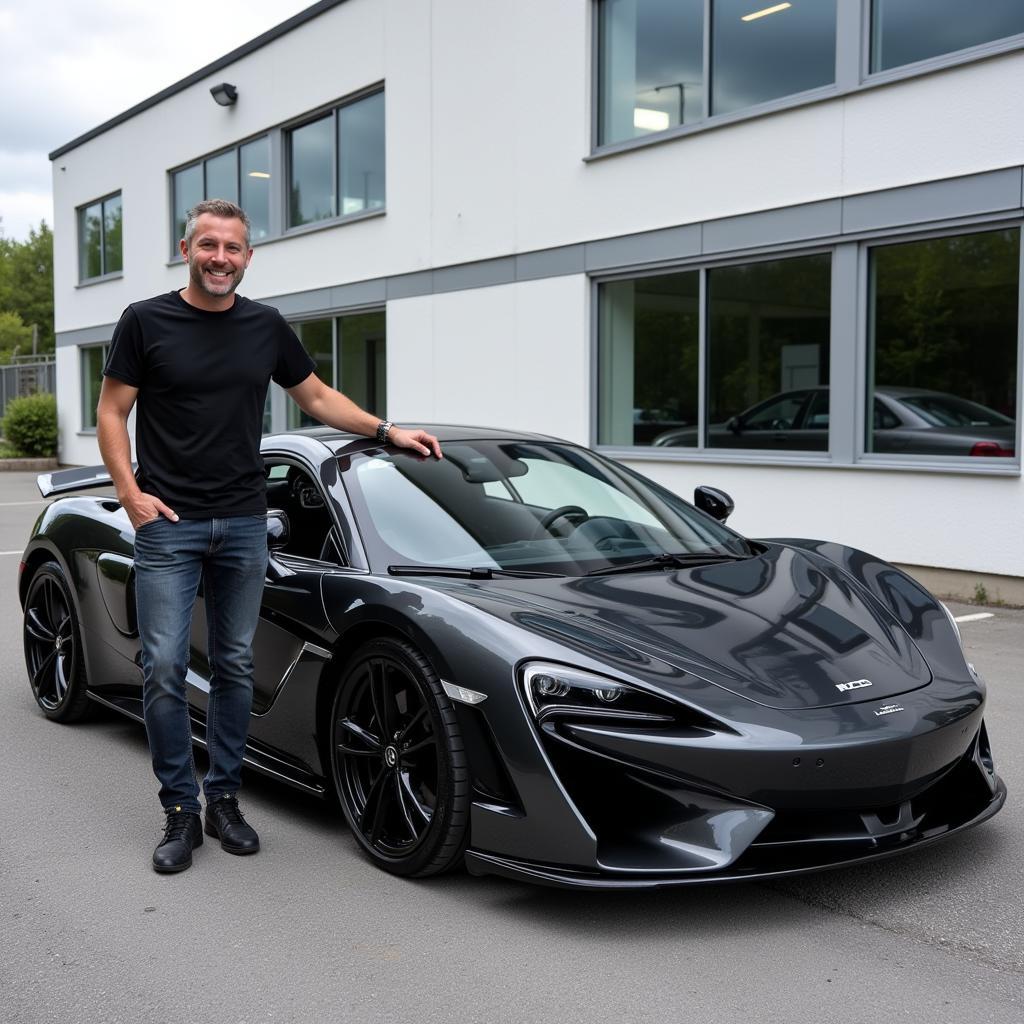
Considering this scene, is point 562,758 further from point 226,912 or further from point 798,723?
point 226,912

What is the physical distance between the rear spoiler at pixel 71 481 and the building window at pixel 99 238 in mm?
19742

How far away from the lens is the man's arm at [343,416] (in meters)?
4.24

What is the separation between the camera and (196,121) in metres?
20.6

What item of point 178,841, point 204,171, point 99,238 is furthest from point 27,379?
point 178,841

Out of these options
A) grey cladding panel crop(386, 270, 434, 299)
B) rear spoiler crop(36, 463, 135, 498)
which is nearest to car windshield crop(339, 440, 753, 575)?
rear spoiler crop(36, 463, 135, 498)

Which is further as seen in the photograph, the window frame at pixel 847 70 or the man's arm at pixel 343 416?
the window frame at pixel 847 70

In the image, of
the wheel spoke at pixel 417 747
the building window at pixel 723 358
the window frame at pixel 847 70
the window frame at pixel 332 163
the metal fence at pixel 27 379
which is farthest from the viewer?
the metal fence at pixel 27 379

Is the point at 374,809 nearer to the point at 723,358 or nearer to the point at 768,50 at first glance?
the point at 723,358

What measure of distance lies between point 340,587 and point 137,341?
95 cm

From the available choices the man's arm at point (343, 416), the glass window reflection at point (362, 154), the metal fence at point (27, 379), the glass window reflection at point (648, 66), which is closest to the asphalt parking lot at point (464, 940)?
the man's arm at point (343, 416)

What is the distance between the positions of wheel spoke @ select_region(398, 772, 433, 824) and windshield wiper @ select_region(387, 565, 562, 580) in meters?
0.63

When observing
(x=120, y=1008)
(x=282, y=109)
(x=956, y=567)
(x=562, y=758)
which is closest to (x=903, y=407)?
(x=956, y=567)

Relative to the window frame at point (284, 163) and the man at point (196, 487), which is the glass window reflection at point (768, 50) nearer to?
the window frame at point (284, 163)

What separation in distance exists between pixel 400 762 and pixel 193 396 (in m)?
1.26
